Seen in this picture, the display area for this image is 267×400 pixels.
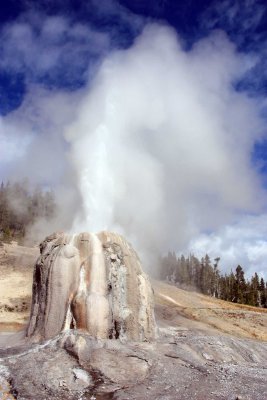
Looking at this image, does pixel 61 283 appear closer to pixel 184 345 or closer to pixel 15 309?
pixel 184 345

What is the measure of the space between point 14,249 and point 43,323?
46.3m

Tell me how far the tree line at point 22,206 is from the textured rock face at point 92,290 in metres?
89.6

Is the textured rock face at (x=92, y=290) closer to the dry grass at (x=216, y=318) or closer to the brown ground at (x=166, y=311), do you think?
the brown ground at (x=166, y=311)

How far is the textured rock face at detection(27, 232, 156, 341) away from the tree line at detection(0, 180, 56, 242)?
294 feet

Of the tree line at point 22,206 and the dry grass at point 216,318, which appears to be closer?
the dry grass at point 216,318

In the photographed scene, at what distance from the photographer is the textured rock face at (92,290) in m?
19.7

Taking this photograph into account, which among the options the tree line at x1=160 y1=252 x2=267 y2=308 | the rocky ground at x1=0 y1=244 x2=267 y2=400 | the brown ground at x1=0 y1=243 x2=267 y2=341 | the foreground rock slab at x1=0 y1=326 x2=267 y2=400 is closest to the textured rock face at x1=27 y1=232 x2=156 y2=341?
the rocky ground at x1=0 y1=244 x2=267 y2=400

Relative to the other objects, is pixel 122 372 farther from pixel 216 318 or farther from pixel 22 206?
pixel 22 206

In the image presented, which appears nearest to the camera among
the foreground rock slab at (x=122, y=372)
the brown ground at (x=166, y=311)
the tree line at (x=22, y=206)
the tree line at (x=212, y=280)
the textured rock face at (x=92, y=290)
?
the foreground rock slab at (x=122, y=372)

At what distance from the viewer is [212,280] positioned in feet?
375

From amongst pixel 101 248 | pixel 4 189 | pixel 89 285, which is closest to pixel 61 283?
pixel 89 285

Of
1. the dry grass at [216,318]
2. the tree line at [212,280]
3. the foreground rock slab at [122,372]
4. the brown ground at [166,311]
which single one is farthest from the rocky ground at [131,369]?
the tree line at [212,280]

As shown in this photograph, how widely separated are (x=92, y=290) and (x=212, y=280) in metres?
98.5

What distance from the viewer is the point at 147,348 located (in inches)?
722
